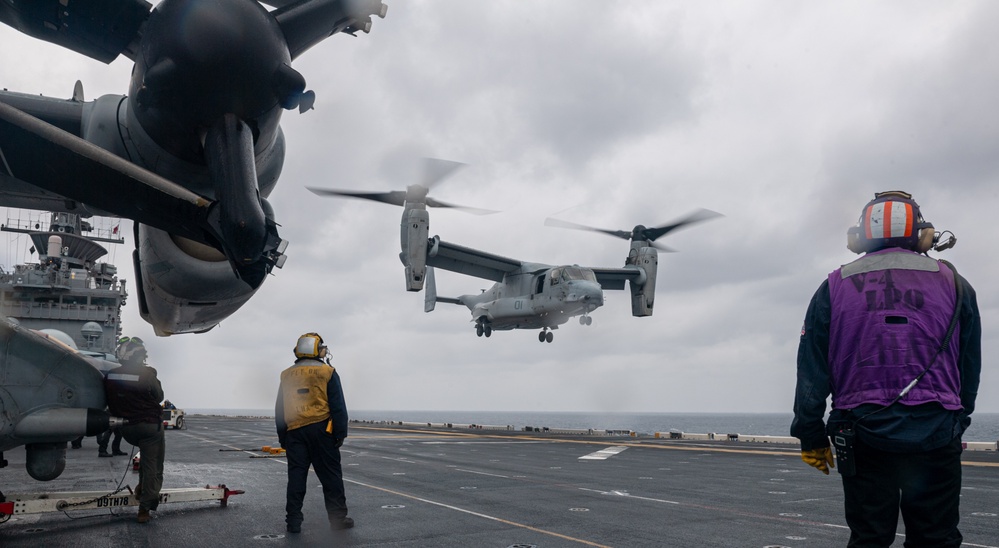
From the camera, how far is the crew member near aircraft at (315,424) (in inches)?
310

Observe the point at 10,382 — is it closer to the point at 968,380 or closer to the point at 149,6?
the point at 149,6

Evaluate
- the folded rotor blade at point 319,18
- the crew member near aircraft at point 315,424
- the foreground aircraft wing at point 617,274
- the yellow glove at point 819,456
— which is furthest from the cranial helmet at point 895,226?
the foreground aircraft wing at point 617,274

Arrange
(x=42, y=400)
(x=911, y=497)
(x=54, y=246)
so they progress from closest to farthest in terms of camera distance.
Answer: (x=911, y=497) → (x=42, y=400) → (x=54, y=246)

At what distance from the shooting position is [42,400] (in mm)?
6750

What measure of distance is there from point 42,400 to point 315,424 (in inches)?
107

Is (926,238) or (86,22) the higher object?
(86,22)

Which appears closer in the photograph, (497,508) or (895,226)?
(895,226)

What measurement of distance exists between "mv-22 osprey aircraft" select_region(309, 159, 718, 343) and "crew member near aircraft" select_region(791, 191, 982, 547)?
27362 mm

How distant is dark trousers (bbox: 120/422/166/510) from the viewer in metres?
8.18

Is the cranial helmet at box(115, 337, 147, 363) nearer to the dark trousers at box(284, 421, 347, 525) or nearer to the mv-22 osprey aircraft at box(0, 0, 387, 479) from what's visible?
the dark trousers at box(284, 421, 347, 525)

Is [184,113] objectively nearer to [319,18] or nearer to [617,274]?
[319,18]

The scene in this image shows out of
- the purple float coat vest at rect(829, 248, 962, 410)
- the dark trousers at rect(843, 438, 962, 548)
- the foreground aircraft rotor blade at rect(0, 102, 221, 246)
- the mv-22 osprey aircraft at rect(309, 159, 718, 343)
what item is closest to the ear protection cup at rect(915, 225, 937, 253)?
the purple float coat vest at rect(829, 248, 962, 410)

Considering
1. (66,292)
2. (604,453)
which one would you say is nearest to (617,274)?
(604,453)

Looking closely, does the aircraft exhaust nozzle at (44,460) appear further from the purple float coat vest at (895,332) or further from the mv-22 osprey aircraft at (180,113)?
the purple float coat vest at (895,332)
